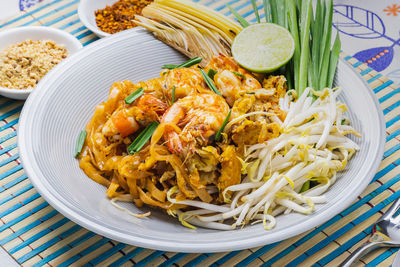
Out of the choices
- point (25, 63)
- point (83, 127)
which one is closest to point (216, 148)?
point (83, 127)

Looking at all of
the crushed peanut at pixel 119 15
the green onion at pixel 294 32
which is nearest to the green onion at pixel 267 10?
the green onion at pixel 294 32

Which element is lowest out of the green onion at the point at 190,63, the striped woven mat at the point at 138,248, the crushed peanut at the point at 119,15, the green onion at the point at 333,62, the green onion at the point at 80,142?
the striped woven mat at the point at 138,248

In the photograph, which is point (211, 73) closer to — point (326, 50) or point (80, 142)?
point (326, 50)

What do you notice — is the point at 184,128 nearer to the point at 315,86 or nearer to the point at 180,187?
the point at 180,187

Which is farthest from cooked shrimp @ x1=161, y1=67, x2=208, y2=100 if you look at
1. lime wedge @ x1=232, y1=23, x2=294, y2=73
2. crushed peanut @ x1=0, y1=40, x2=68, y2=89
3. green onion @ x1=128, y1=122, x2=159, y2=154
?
crushed peanut @ x1=0, y1=40, x2=68, y2=89

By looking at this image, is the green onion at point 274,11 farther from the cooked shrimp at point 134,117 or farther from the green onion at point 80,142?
the green onion at point 80,142

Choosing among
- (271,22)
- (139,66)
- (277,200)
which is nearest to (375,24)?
(271,22)

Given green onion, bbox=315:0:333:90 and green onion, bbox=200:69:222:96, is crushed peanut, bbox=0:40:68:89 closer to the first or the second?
green onion, bbox=200:69:222:96
